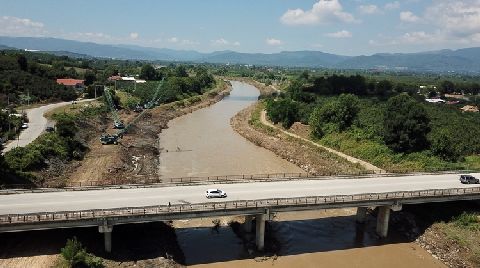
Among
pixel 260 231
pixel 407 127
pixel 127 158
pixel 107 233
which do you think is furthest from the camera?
pixel 127 158

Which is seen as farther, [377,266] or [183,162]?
[183,162]

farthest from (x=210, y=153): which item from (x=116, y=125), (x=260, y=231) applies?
(x=260, y=231)

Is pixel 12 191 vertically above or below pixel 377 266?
above

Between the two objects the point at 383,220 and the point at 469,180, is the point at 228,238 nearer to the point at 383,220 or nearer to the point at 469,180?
the point at 383,220

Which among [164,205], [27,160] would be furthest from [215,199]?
[27,160]

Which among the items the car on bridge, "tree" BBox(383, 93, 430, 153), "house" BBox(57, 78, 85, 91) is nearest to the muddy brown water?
"tree" BBox(383, 93, 430, 153)

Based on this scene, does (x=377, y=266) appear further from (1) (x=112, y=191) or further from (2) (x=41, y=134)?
(2) (x=41, y=134)
